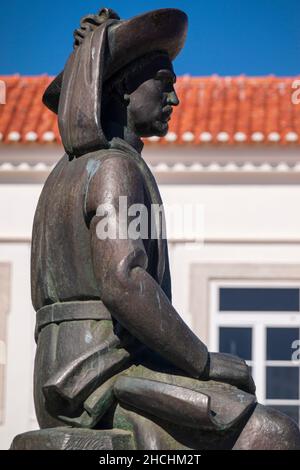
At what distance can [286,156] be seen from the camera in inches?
634

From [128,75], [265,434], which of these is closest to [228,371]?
[265,434]

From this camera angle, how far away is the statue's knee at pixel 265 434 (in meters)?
4.20

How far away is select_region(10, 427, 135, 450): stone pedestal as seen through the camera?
4.12m

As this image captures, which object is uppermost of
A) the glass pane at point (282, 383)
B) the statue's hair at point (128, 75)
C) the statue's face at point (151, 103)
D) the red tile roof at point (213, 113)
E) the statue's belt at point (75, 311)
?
the red tile roof at point (213, 113)

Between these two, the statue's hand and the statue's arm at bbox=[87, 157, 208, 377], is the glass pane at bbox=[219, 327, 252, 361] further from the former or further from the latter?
the statue's arm at bbox=[87, 157, 208, 377]

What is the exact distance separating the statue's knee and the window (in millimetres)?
12450

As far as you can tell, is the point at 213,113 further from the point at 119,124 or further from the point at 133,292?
the point at 133,292

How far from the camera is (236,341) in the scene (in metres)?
17.0

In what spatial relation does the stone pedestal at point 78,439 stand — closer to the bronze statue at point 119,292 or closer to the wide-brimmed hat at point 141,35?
the bronze statue at point 119,292

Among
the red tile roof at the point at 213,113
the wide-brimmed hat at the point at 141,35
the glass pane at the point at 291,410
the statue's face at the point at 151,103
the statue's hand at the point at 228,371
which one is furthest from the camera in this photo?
the glass pane at the point at 291,410

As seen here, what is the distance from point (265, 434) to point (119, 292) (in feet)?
1.82

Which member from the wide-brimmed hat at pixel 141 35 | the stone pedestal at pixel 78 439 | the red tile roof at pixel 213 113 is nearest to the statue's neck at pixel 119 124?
the wide-brimmed hat at pixel 141 35

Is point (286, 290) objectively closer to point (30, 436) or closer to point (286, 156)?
point (286, 156)

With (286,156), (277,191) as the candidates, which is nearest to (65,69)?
(286,156)
